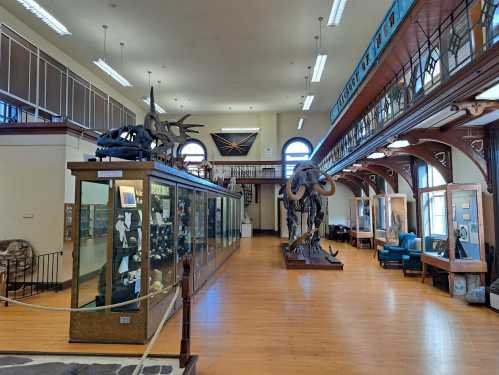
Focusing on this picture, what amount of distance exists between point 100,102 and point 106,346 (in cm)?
1166

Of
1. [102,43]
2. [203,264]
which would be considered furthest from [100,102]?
[203,264]

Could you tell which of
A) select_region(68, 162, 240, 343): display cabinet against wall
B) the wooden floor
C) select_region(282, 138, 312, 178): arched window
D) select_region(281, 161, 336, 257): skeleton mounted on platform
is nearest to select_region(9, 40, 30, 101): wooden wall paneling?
the wooden floor

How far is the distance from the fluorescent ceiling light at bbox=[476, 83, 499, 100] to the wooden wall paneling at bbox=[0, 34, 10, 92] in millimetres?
9807

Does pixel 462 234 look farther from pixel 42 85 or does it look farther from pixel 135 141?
pixel 42 85

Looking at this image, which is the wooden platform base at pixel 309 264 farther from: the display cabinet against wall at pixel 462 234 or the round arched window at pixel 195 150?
the round arched window at pixel 195 150

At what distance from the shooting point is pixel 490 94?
3422 millimetres

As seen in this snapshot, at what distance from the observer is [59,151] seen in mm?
6008

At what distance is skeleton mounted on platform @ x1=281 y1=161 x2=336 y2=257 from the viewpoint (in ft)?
25.2

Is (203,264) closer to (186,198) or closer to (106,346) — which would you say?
(186,198)

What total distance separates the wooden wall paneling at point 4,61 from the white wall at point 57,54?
0.59m

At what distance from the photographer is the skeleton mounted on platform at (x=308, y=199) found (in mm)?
7695

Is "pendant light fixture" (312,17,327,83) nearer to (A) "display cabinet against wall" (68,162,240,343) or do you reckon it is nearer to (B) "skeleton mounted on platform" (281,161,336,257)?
(B) "skeleton mounted on platform" (281,161,336,257)

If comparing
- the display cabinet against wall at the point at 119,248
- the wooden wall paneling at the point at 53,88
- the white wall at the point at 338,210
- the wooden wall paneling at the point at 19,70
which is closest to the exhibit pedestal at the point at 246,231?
the white wall at the point at 338,210

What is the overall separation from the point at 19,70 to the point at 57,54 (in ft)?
7.63
